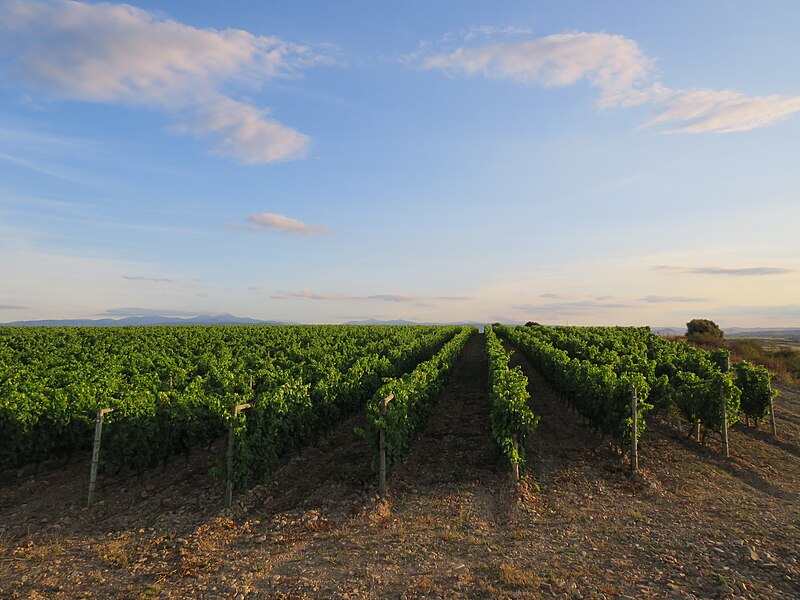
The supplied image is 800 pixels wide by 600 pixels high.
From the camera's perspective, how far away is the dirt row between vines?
7.12m

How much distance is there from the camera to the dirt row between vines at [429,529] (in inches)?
281

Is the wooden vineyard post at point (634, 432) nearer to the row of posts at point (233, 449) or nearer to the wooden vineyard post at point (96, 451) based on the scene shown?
the row of posts at point (233, 449)

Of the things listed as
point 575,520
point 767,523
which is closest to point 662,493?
point 767,523

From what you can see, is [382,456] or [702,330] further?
[702,330]

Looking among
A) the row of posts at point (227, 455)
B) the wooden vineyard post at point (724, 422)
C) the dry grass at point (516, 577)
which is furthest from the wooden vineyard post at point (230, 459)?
the wooden vineyard post at point (724, 422)

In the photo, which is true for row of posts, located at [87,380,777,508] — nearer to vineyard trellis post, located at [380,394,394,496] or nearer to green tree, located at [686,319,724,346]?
vineyard trellis post, located at [380,394,394,496]

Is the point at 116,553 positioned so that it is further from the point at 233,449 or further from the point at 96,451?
the point at 96,451

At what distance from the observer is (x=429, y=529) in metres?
9.08

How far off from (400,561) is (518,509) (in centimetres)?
331

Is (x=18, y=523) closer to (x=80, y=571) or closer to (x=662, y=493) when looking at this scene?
(x=80, y=571)

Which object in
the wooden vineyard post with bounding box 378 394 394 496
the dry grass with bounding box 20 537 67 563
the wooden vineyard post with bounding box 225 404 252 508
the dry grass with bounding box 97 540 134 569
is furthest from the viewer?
the wooden vineyard post with bounding box 378 394 394 496

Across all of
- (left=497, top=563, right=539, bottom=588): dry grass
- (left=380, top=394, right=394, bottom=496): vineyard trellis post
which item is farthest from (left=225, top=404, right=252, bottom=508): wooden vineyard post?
(left=497, top=563, right=539, bottom=588): dry grass

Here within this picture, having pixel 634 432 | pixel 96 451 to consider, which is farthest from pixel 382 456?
pixel 634 432

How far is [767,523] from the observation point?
9.12 m
